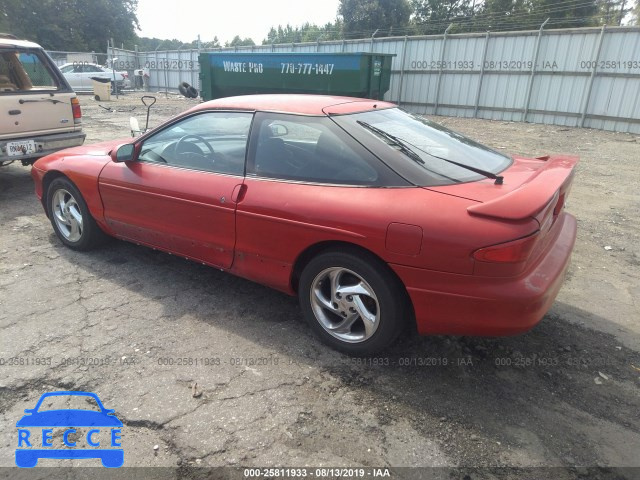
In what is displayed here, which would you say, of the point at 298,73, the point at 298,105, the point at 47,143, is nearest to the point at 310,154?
the point at 298,105

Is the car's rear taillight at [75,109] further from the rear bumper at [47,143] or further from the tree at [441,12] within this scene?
the tree at [441,12]

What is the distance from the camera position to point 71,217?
14.5 ft

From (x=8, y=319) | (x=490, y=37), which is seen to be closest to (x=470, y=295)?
(x=8, y=319)

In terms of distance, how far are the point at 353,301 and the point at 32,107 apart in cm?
568

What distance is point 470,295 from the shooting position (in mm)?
2402

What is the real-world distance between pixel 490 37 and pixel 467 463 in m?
15.8

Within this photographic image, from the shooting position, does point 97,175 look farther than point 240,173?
Yes

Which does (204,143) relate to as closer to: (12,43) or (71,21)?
(12,43)

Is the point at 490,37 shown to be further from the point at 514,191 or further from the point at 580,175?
the point at 514,191

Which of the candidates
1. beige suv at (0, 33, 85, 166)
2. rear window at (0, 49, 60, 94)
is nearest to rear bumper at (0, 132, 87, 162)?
beige suv at (0, 33, 85, 166)

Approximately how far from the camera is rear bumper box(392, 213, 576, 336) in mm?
2361

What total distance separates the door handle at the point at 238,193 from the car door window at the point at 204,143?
0.12 meters

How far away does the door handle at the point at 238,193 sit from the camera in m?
3.13

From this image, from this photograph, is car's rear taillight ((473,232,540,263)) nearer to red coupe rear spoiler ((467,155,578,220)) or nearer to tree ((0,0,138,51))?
red coupe rear spoiler ((467,155,578,220))
